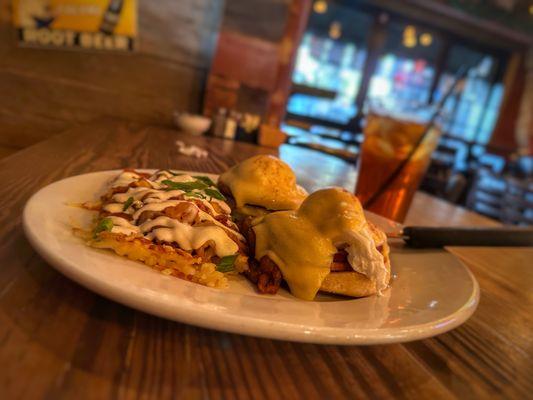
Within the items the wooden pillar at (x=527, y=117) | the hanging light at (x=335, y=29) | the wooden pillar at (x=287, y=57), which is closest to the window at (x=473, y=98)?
the wooden pillar at (x=527, y=117)

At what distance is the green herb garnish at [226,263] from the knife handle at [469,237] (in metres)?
0.48

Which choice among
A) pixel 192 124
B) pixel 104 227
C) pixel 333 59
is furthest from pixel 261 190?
pixel 333 59

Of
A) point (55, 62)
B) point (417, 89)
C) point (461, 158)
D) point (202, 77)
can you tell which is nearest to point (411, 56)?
point (417, 89)

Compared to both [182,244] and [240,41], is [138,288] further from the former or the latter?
[240,41]

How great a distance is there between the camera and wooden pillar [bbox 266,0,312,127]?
3862 millimetres

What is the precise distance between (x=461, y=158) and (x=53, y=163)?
12063 mm

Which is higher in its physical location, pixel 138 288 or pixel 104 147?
pixel 138 288

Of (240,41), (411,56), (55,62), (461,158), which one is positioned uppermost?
(411,56)

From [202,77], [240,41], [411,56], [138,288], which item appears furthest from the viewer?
[411,56]

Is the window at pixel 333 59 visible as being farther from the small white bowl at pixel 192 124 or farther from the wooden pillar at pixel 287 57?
the small white bowl at pixel 192 124

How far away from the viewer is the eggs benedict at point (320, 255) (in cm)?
67

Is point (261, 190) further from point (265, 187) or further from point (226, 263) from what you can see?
point (226, 263)

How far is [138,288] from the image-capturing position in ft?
1.65

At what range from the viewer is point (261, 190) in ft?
3.08
